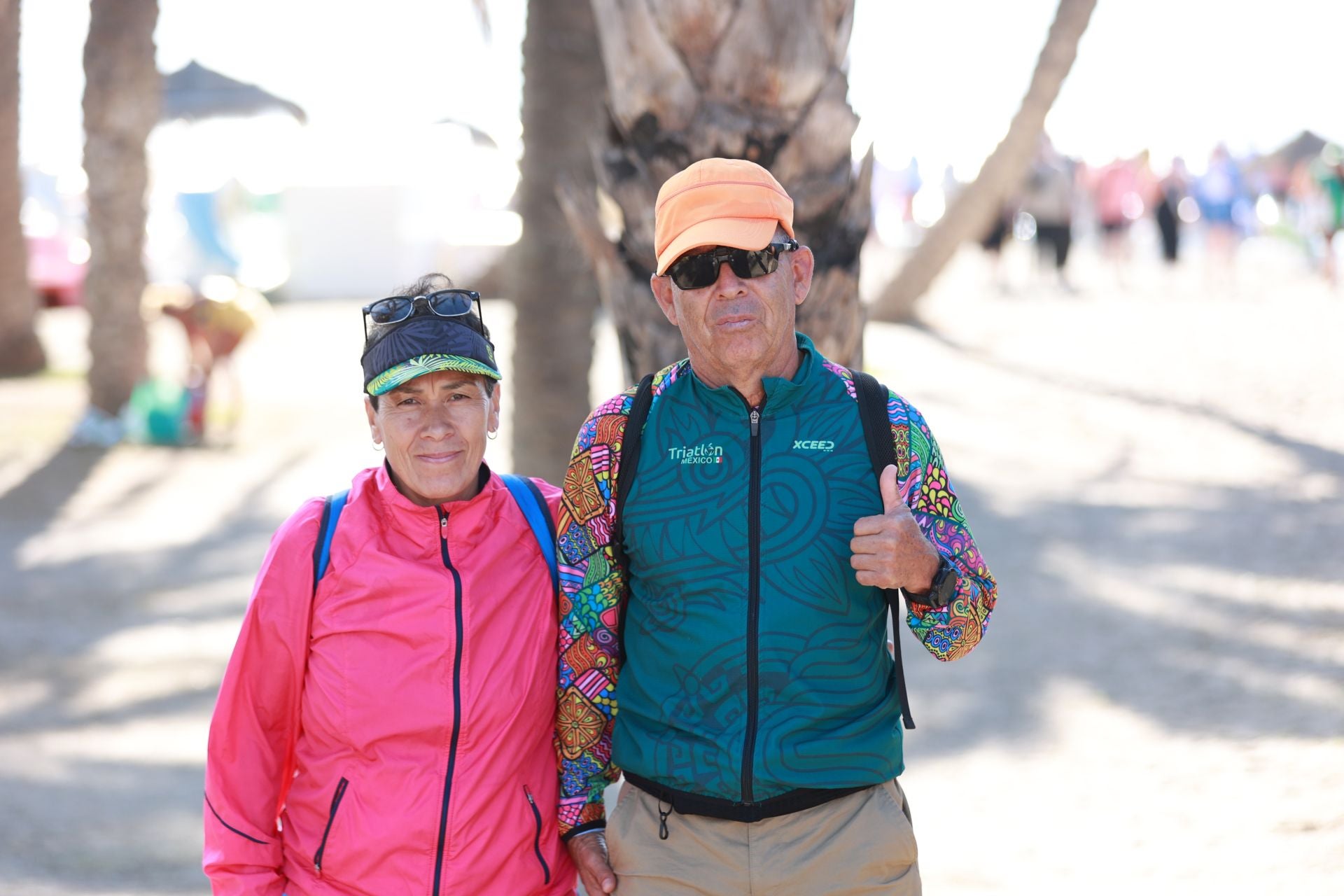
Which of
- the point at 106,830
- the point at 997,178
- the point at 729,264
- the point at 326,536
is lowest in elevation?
the point at 106,830

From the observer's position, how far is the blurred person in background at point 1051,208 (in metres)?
19.1

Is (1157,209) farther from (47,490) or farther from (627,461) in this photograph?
(627,461)

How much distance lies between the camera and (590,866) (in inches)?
99.2

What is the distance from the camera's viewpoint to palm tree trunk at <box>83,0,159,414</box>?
1126cm

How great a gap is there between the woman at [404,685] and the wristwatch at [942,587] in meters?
0.72

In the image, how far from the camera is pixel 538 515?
2691 mm

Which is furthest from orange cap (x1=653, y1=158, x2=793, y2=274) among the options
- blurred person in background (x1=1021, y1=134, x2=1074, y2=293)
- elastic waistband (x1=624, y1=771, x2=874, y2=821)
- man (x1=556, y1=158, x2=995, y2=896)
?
blurred person in background (x1=1021, y1=134, x2=1074, y2=293)

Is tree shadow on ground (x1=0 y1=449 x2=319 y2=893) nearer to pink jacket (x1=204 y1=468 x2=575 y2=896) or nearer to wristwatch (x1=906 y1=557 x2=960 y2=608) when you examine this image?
pink jacket (x1=204 y1=468 x2=575 y2=896)

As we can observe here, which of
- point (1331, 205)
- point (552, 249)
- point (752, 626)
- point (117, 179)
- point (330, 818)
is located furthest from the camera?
point (1331, 205)

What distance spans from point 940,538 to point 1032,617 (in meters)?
5.11

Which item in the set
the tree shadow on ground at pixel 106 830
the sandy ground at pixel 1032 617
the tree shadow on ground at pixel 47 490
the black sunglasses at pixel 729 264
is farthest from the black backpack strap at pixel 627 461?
the tree shadow on ground at pixel 47 490

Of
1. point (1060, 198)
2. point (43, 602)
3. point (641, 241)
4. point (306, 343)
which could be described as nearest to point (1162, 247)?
point (1060, 198)

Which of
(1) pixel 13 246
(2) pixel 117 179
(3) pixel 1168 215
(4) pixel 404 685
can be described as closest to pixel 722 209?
(4) pixel 404 685

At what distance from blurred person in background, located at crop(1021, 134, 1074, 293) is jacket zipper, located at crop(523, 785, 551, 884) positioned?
17689 millimetres
